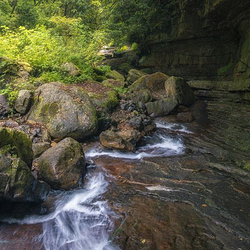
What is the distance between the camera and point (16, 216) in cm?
402

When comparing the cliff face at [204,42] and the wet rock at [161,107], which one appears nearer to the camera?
the wet rock at [161,107]

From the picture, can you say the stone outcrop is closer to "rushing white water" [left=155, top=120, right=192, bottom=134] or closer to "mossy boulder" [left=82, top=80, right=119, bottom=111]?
"mossy boulder" [left=82, top=80, right=119, bottom=111]

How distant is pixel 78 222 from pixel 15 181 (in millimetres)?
1481

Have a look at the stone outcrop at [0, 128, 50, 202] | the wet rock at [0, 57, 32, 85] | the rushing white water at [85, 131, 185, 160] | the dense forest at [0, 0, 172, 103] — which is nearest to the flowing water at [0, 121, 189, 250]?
the stone outcrop at [0, 128, 50, 202]

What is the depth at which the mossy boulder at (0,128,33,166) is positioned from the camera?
4.00 meters

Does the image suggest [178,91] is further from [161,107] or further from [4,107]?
[4,107]

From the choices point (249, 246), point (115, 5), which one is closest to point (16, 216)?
point (249, 246)

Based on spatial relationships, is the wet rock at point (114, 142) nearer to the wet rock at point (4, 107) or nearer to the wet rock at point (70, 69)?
the wet rock at point (4, 107)

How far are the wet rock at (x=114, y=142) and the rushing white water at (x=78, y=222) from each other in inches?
81.0

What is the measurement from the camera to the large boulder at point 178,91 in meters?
11.8

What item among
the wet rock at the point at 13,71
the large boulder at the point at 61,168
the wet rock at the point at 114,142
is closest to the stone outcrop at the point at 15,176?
the large boulder at the point at 61,168

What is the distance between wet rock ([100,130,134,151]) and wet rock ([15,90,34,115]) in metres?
2.97

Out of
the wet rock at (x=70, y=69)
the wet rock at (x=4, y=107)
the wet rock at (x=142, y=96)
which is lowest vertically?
the wet rock at (x=142, y=96)

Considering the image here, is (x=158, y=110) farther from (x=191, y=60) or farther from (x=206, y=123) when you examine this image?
(x=191, y=60)
